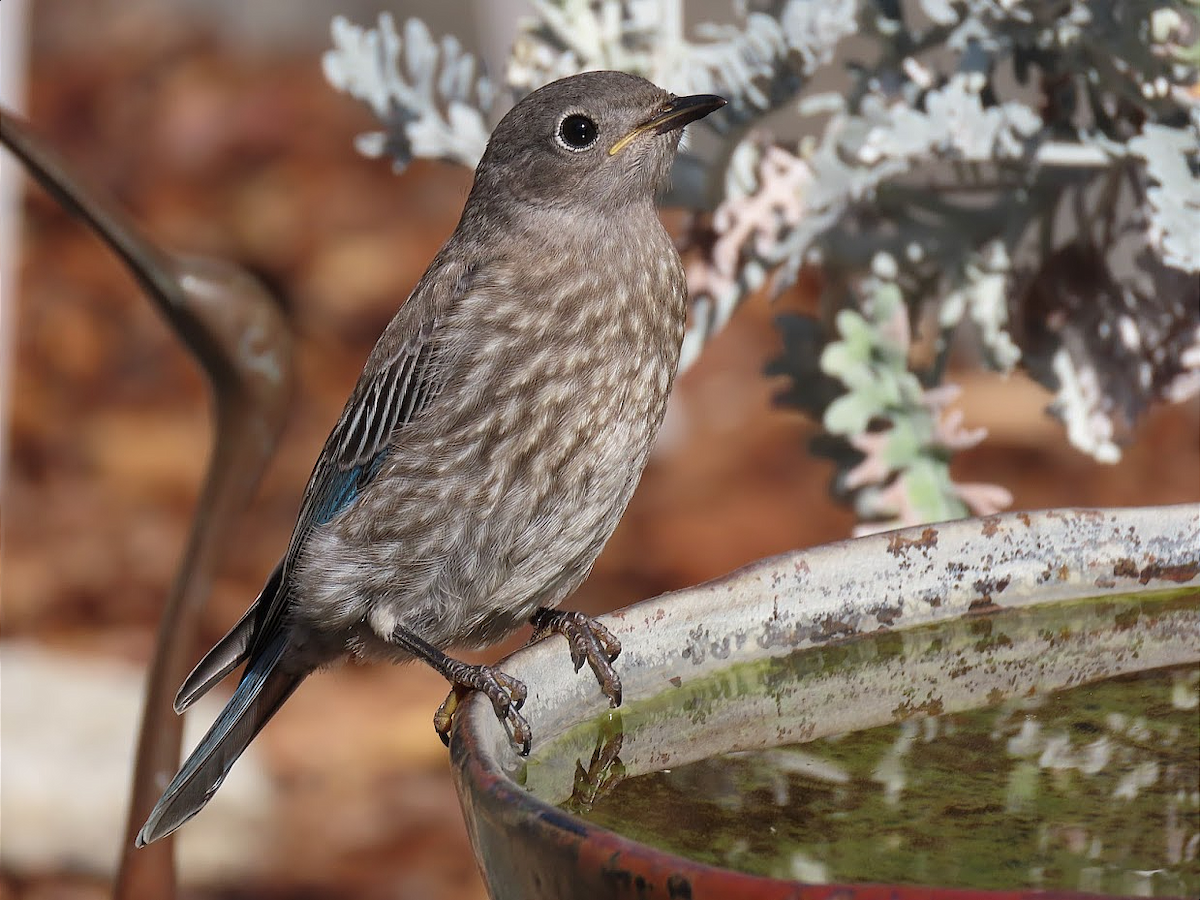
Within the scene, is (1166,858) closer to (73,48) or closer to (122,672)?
(122,672)

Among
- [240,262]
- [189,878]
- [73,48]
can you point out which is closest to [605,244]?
[189,878]

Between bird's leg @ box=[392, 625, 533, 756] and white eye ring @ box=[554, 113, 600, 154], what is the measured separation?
86 centimetres

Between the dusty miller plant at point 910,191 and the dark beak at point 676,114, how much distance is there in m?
0.18

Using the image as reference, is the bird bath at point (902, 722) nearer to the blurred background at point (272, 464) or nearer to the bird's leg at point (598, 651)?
the bird's leg at point (598, 651)

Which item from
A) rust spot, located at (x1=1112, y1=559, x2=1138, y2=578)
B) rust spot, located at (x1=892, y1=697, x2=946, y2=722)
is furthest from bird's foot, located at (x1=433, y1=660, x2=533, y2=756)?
rust spot, located at (x1=1112, y1=559, x2=1138, y2=578)

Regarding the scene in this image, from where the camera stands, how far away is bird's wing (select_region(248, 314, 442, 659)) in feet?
9.72

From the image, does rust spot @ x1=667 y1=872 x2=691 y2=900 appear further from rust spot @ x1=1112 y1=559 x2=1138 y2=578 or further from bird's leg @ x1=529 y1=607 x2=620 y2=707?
rust spot @ x1=1112 y1=559 x2=1138 y2=578

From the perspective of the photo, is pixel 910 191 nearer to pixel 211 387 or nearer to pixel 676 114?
pixel 676 114

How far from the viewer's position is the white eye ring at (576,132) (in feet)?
9.86

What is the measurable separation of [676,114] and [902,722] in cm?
110

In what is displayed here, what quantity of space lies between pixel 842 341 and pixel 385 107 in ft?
3.04

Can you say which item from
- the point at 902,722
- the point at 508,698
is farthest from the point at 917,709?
the point at 508,698

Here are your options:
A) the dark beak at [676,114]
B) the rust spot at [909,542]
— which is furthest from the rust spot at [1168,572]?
the dark beak at [676,114]

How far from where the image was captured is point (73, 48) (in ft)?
37.3
